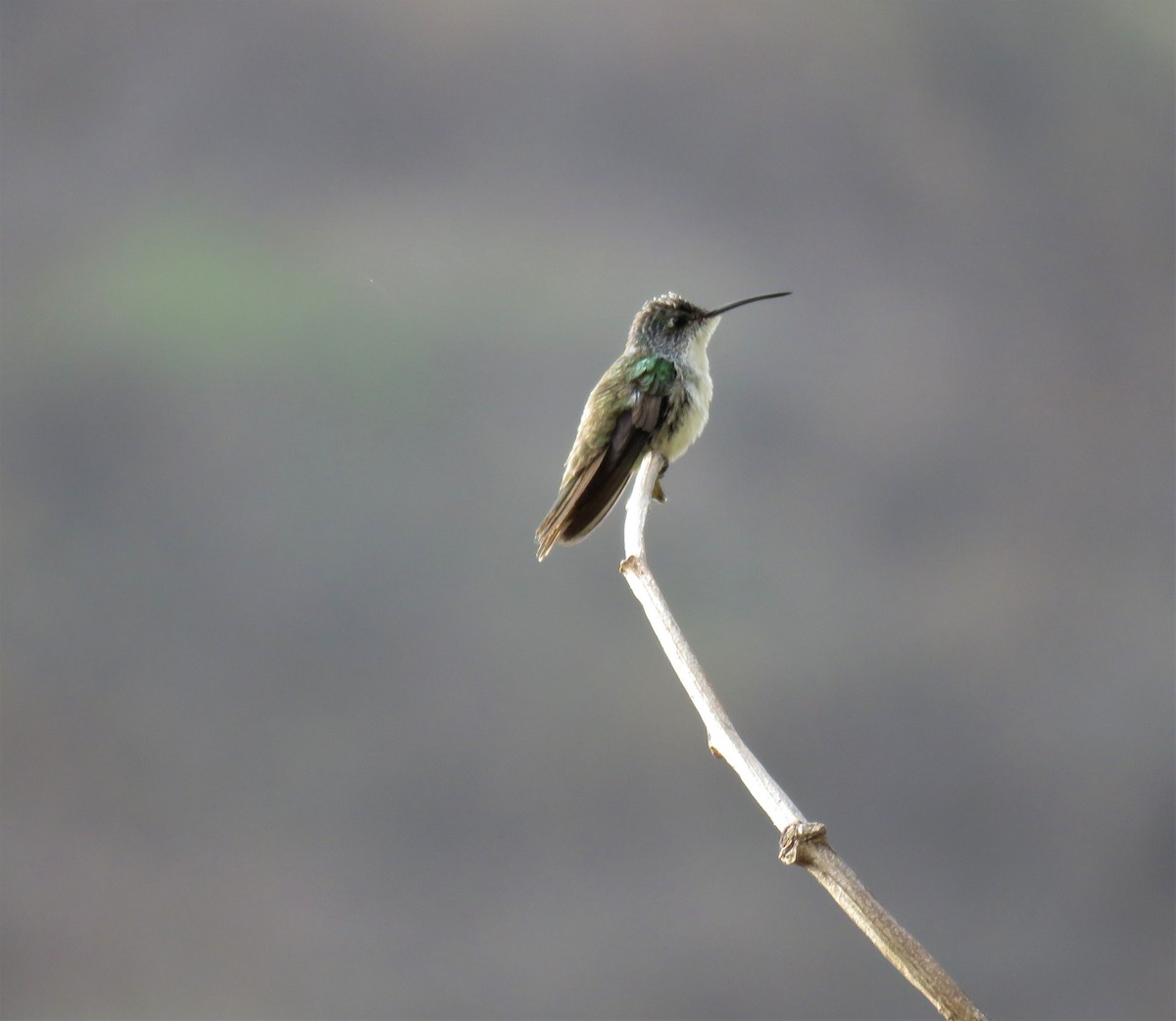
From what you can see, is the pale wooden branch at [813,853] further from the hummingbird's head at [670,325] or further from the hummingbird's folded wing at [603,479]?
the hummingbird's head at [670,325]

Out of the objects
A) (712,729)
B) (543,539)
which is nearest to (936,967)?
(712,729)

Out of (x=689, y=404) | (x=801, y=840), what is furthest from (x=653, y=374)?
(x=801, y=840)

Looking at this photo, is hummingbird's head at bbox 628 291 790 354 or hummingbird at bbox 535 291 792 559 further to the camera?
hummingbird's head at bbox 628 291 790 354

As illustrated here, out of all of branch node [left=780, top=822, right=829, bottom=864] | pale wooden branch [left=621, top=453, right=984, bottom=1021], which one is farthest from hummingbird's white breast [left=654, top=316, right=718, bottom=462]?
branch node [left=780, top=822, right=829, bottom=864]

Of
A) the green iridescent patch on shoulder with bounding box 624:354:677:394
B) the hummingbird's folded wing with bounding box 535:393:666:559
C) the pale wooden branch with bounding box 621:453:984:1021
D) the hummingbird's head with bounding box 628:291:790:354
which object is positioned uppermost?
the hummingbird's head with bounding box 628:291:790:354

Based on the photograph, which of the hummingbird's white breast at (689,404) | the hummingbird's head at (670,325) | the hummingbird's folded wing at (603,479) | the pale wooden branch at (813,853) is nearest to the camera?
the pale wooden branch at (813,853)

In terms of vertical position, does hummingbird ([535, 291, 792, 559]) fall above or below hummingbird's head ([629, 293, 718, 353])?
below

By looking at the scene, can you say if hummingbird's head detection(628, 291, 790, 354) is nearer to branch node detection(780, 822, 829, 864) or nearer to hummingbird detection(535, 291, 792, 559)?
hummingbird detection(535, 291, 792, 559)

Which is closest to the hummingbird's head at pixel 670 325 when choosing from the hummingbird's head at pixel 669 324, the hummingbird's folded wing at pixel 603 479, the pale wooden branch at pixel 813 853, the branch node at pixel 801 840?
the hummingbird's head at pixel 669 324

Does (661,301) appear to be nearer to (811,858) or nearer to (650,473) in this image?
(650,473)
